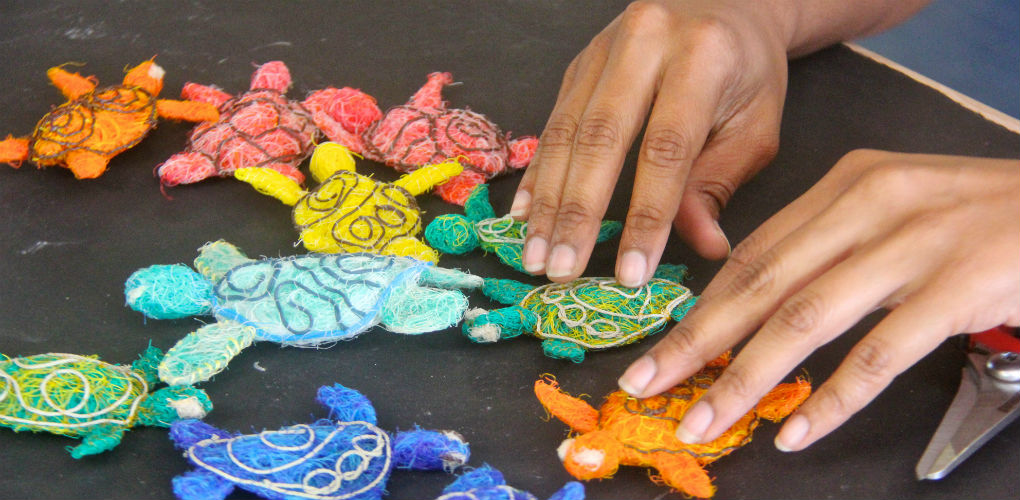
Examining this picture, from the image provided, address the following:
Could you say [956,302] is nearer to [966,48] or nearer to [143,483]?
[143,483]

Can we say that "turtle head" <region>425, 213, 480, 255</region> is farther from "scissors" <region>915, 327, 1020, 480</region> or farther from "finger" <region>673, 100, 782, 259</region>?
"scissors" <region>915, 327, 1020, 480</region>

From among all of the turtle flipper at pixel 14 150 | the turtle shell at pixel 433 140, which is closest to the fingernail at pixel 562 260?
the turtle shell at pixel 433 140

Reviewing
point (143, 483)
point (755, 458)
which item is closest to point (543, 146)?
point (755, 458)

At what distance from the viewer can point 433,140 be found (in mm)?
1189

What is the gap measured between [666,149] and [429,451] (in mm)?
407

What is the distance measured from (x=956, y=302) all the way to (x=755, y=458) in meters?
0.24

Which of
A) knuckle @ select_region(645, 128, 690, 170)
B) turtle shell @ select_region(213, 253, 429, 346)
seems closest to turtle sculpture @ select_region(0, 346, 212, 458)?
turtle shell @ select_region(213, 253, 429, 346)

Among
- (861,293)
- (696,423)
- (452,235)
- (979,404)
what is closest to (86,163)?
(452,235)

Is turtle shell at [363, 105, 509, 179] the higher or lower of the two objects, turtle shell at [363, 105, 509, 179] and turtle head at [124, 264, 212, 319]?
the higher

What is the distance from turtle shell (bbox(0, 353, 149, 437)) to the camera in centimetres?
83

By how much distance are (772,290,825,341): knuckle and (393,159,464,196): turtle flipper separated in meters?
0.53

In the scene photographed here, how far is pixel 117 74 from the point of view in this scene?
1391 mm

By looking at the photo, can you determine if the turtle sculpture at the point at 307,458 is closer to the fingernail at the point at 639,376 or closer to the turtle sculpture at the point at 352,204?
the fingernail at the point at 639,376

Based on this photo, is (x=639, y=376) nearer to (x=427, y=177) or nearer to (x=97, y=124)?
(x=427, y=177)
